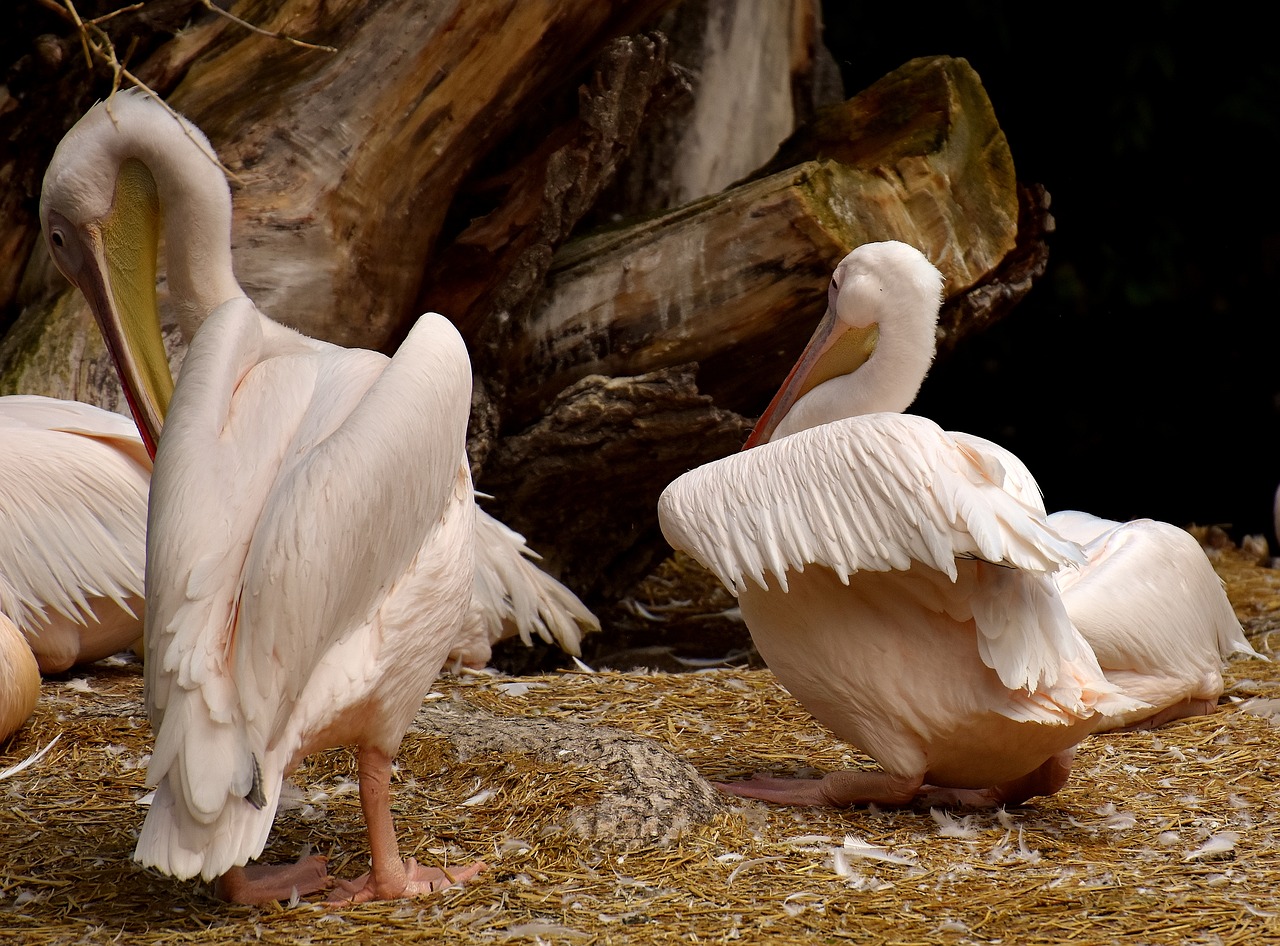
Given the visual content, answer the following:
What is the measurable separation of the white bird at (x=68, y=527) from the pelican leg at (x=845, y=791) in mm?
1800

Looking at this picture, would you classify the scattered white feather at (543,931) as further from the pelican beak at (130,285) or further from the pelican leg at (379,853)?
the pelican beak at (130,285)

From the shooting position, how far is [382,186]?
4332 mm

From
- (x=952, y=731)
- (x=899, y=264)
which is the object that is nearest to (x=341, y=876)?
(x=952, y=731)

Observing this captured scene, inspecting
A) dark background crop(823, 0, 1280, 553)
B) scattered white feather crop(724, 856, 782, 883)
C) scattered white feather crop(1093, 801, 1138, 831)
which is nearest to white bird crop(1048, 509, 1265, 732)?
scattered white feather crop(1093, 801, 1138, 831)

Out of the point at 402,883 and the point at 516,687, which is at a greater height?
the point at 402,883

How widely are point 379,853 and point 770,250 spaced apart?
2440mm

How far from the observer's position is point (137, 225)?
3508mm

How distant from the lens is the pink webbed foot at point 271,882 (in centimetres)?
230

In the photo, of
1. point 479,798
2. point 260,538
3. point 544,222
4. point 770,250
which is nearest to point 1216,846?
point 479,798

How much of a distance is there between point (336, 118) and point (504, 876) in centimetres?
269

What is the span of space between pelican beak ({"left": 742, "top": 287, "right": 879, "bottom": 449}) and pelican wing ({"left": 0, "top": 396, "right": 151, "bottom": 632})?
5.52ft

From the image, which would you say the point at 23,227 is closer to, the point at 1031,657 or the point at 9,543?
the point at 9,543

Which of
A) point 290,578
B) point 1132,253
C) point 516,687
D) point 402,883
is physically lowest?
point 516,687

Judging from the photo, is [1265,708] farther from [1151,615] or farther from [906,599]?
[906,599]
